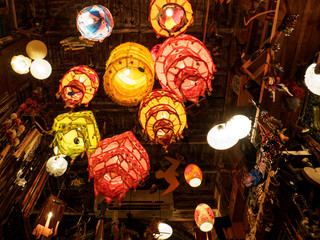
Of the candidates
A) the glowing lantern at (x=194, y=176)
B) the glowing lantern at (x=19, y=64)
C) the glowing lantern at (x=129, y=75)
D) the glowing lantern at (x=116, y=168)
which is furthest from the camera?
the glowing lantern at (x=194, y=176)

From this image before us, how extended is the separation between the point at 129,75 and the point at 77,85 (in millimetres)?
768

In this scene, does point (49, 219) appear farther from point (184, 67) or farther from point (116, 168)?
point (184, 67)

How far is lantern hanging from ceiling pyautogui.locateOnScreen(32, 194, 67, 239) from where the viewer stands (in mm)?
4293

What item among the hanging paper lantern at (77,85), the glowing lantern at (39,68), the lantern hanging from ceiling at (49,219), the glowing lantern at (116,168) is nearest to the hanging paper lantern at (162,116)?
the glowing lantern at (116,168)

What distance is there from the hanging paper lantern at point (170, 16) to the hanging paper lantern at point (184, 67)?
0.10 metres

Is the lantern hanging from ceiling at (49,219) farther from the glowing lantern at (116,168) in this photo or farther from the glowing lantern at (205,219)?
the glowing lantern at (205,219)

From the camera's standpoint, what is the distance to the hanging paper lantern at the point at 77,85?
2859 mm

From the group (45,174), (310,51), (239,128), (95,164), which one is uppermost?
(45,174)

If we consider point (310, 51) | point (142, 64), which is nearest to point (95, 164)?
point (142, 64)

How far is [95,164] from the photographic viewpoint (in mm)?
2754

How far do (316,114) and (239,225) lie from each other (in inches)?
128

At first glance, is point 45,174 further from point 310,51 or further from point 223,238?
point 310,51

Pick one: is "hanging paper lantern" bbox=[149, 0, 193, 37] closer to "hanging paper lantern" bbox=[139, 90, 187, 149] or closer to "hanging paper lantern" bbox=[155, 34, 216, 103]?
"hanging paper lantern" bbox=[155, 34, 216, 103]

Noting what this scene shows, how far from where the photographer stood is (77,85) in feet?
9.23
